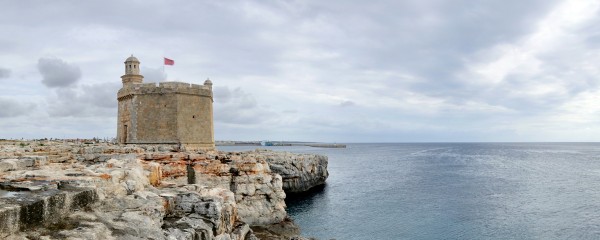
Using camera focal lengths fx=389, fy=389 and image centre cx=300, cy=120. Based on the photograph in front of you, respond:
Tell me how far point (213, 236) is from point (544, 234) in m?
26.9

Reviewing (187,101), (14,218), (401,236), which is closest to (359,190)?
(401,236)

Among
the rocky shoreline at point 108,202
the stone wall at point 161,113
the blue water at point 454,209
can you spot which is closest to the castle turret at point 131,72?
the stone wall at point 161,113

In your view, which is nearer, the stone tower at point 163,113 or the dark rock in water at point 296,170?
the stone tower at point 163,113

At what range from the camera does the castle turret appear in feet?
110

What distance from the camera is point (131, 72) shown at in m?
33.5

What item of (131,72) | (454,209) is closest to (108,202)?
(131,72)

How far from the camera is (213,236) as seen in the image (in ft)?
34.3

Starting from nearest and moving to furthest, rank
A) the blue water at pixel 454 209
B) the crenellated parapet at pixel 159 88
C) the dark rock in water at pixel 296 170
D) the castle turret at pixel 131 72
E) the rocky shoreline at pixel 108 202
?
the rocky shoreline at pixel 108 202 < the blue water at pixel 454 209 < the crenellated parapet at pixel 159 88 < the castle turret at pixel 131 72 < the dark rock in water at pixel 296 170

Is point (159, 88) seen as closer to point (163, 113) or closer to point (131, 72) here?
point (163, 113)

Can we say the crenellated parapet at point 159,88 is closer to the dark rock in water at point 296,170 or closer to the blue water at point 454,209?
the blue water at point 454,209

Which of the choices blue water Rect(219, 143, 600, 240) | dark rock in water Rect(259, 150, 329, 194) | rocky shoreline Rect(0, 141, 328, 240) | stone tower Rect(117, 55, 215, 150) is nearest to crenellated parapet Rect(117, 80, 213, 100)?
stone tower Rect(117, 55, 215, 150)

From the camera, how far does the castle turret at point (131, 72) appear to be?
110ft

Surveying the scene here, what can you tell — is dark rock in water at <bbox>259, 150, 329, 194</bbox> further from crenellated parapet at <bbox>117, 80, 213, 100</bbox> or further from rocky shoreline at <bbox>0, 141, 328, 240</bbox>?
rocky shoreline at <bbox>0, 141, 328, 240</bbox>

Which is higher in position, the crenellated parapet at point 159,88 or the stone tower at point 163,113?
the crenellated parapet at point 159,88
